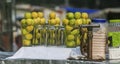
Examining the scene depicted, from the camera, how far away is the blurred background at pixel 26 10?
15.6 ft

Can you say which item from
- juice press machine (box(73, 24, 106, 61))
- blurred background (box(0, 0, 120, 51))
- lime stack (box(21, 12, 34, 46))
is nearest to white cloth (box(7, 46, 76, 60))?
lime stack (box(21, 12, 34, 46))

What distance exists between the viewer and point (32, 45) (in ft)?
7.84

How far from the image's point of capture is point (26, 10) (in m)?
6.43

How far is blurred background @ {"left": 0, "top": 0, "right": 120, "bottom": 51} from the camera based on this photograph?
15.6 feet

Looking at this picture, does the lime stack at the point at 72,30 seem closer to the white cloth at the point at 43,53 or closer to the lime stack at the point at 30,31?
the white cloth at the point at 43,53

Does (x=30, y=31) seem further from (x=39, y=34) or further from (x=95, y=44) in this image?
(x=95, y=44)

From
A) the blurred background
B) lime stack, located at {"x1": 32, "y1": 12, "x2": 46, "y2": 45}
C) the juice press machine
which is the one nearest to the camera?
the juice press machine

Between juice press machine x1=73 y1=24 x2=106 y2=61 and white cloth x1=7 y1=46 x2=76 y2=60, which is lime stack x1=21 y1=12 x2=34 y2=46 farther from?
juice press machine x1=73 y1=24 x2=106 y2=61

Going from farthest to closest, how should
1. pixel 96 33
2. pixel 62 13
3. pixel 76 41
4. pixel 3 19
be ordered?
pixel 62 13, pixel 3 19, pixel 76 41, pixel 96 33

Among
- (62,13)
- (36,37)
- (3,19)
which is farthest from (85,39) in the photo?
(62,13)

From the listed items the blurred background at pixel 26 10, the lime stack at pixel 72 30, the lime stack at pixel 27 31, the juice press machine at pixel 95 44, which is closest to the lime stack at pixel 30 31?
the lime stack at pixel 27 31

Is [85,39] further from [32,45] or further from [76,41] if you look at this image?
[32,45]

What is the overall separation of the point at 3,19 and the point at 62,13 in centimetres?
190

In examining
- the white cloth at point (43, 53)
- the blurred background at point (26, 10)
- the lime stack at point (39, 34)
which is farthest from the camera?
the blurred background at point (26, 10)
